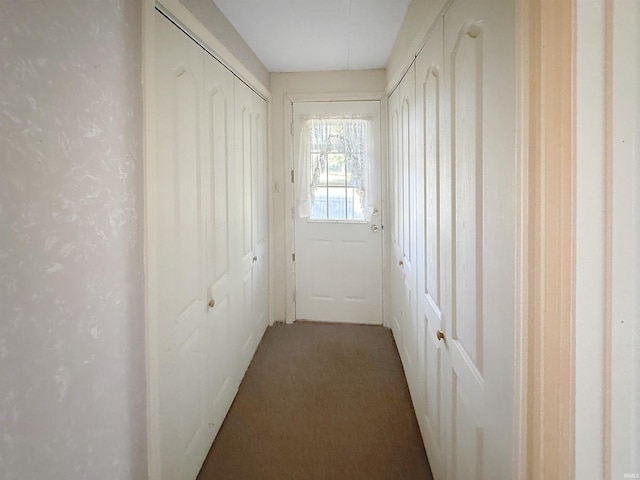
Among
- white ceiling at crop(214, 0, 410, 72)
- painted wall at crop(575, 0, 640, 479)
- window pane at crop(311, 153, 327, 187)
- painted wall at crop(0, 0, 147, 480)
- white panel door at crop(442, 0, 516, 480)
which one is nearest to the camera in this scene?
painted wall at crop(575, 0, 640, 479)

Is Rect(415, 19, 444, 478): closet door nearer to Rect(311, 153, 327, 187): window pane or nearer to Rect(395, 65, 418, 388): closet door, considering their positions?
Rect(395, 65, 418, 388): closet door

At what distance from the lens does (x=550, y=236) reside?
651 millimetres

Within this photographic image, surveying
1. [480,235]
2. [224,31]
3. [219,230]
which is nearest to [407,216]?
[219,230]

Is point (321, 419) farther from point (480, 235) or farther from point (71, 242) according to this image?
point (71, 242)

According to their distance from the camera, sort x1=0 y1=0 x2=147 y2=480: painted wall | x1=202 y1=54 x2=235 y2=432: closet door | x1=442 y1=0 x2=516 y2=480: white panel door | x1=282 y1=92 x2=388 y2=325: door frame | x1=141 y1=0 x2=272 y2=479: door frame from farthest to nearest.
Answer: x1=282 y1=92 x2=388 y2=325: door frame
x1=202 y1=54 x2=235 y2=432: closet door
x1=141 y1=0 x2=272 y2=479: door frame
x1=442 y1=0 x2=516 y2=480: white panel door
x1=0 y1=0 x2=147 y2=480: painted wall

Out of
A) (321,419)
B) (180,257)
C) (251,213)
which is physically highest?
(251,213)

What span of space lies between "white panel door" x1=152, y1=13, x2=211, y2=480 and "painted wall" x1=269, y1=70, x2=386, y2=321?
1.75 meters

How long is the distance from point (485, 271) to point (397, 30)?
2.10 m

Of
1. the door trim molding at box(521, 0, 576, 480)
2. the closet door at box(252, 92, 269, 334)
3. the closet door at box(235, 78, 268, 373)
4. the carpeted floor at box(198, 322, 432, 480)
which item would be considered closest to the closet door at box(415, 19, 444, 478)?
the carpeted floor at box(198, 322, 432, 480)

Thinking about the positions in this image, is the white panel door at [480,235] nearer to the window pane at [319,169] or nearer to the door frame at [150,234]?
the door frame at [150,234]

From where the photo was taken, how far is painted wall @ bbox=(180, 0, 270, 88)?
1821mm

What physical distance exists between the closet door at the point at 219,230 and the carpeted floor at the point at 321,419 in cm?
20

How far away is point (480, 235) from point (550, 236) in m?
0.46

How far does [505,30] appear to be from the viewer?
34.3 inches
